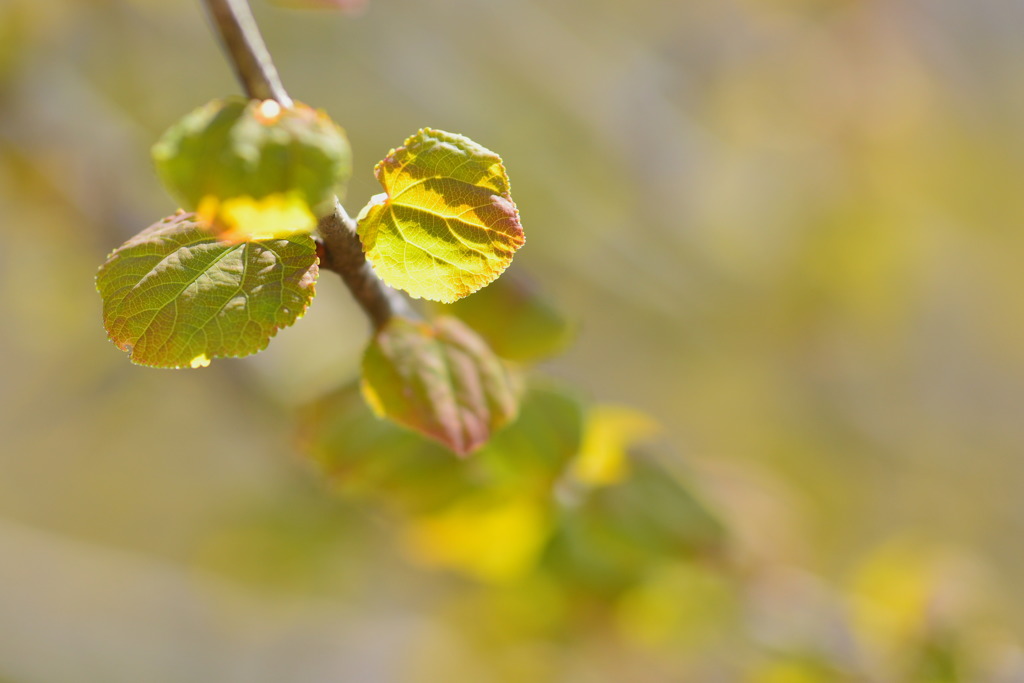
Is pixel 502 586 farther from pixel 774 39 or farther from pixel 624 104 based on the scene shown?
pixel 774 39

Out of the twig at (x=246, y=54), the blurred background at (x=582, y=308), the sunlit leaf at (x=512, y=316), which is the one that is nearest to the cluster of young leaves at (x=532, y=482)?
the sunlit leaf at (x=512, y=316)

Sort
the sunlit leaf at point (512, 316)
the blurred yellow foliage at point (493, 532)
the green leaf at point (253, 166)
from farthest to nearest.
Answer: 1. the blurred yellow foliage at point (493, 532)
2. the sunlit leaf at point (512, 316)
3. the green leaf at point (253, 166)

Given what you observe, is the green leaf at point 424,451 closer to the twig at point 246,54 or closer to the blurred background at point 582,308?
the twig at point 246,54

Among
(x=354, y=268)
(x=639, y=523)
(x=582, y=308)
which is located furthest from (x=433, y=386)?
(x=582, y=308)

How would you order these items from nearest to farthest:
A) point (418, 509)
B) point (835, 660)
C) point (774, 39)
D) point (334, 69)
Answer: point (418, 509) < point (835, 660) < point (774, 39) < point (334, 69)

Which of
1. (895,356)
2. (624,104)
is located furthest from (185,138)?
(895,356)

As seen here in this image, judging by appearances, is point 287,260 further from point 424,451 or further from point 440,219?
point 424,451
